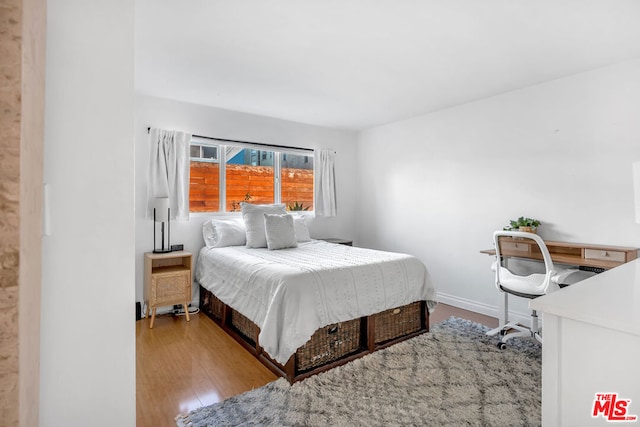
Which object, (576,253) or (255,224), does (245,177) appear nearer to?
(255,224)

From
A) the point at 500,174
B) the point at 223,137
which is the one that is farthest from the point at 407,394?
the point at 223,137

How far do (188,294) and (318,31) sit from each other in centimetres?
280

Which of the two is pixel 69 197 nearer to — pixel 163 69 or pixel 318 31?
pixel 318 31

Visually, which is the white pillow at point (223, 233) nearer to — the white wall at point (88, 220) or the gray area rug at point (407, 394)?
the gray area rug at point (407, 394)

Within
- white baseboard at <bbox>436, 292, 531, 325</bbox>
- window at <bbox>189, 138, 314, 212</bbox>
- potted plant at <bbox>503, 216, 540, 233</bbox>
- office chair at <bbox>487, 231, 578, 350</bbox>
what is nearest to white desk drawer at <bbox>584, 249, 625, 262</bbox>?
office chair at <bbox>487, 231, 578, 350</bbox>

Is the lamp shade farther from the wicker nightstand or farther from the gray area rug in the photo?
the gray area rug

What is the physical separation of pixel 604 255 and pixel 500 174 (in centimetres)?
126

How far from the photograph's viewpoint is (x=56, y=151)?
0.96 metres

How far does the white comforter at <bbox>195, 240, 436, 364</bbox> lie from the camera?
227cm

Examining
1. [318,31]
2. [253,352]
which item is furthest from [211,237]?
[318,31]

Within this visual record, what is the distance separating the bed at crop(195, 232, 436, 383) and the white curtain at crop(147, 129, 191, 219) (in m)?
0.86

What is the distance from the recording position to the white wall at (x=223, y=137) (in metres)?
3.62

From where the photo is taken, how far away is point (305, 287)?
2.33m

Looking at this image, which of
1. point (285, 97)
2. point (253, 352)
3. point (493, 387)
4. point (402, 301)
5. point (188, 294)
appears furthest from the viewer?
point (285, 97)
